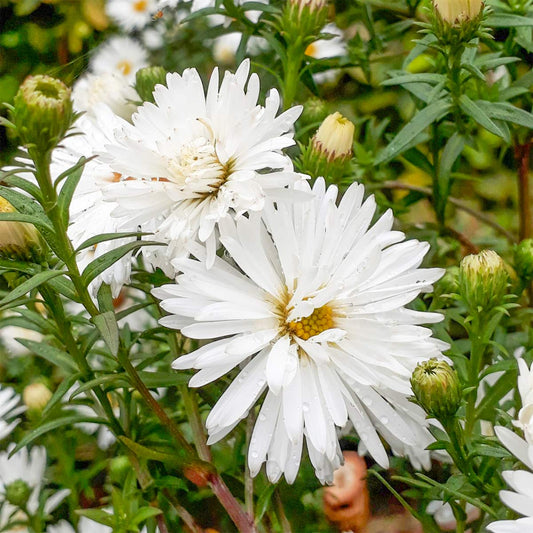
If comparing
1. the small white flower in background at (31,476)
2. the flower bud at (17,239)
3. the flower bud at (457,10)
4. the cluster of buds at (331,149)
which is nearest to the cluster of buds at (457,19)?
the flower bud at (457,10)

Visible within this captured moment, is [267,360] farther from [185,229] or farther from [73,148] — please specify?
[73,148]

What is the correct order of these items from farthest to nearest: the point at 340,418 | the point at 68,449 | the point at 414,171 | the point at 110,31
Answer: the point at 414,171, the point at 110,31, the point at 68,449, the point at 340,418

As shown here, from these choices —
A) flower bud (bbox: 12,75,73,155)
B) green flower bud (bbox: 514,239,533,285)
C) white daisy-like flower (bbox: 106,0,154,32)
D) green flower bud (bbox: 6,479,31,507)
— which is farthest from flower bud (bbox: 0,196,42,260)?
white daisy-like flower (bbox: 106,0,154,32)

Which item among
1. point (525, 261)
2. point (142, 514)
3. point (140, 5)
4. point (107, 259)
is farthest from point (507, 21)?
point (140, 5)

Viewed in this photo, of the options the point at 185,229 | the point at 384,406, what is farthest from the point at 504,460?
the point at 185,229

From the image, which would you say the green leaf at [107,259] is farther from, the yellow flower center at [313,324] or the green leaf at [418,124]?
the green leaf at [418,124]

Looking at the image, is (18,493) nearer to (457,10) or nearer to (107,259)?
(107,259)
